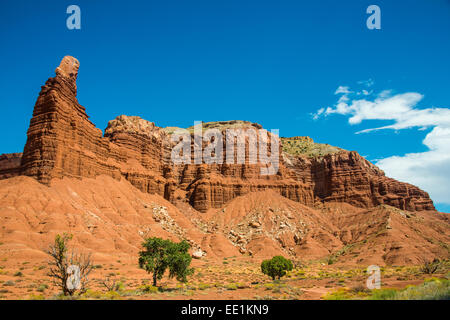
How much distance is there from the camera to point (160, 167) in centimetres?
10750

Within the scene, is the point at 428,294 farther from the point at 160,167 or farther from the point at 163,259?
the point at 160,167

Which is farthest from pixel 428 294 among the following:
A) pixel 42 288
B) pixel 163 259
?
pixel 42 288

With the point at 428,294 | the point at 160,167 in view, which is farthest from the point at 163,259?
the point at 160,167

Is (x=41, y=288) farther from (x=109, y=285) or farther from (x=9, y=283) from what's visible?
(x=109, y=285)

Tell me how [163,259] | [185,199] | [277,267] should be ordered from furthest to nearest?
[185,199], [277,267], [163,259]

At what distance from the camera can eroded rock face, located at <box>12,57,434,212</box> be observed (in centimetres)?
6369

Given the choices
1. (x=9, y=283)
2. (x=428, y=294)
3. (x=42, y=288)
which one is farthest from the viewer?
(x=9, y=283)

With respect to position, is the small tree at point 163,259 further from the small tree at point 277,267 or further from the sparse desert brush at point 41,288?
the small tree at point 277,267

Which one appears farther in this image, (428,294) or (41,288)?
(41,288)

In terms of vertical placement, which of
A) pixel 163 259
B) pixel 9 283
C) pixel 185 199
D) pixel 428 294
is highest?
pixel 185 199

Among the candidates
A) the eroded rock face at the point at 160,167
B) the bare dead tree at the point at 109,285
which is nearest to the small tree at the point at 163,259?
the bare dead tree at the point at 109,285

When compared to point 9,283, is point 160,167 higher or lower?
higher
